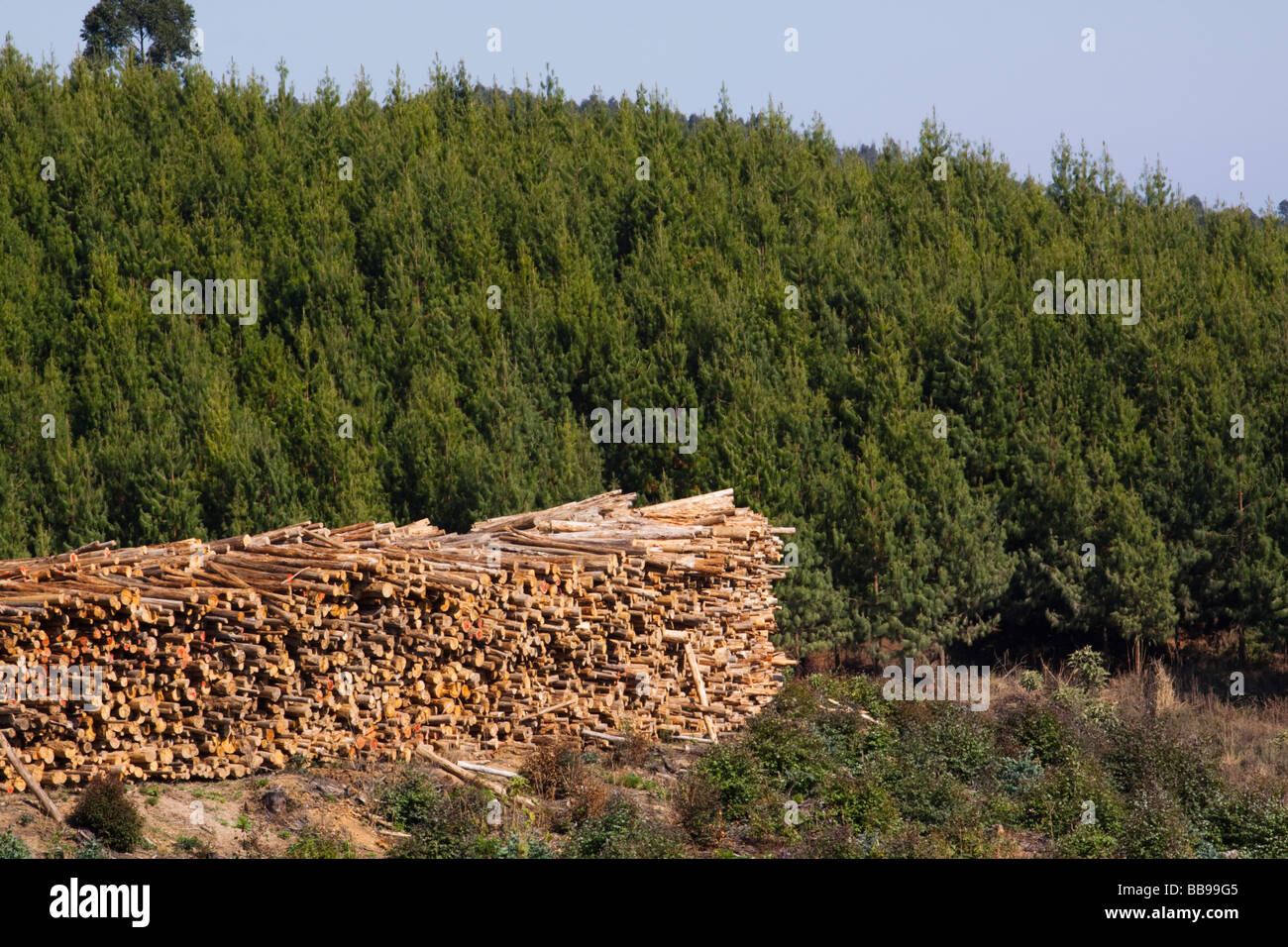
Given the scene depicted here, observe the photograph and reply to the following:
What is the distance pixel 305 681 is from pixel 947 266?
53.7 feet

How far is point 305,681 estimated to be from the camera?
1169cm

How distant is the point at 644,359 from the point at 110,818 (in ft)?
48.0

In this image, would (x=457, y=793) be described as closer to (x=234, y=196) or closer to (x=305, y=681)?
(x=305, y=681)

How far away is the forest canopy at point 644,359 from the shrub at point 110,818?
9.89m

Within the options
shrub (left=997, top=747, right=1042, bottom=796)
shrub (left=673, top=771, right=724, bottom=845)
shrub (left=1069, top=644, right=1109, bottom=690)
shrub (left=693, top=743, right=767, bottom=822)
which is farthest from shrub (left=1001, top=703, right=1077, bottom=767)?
shrub (left=1069, top=644, right=1109, bottom=690)

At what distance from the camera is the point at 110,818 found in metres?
9.62

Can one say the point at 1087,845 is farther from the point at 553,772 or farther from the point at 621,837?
the point at 553,772

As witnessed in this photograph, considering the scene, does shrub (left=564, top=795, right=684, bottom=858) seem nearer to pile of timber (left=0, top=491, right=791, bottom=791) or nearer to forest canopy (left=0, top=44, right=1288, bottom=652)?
pile of timber (left=0, top=491, right=791, bottom=791)

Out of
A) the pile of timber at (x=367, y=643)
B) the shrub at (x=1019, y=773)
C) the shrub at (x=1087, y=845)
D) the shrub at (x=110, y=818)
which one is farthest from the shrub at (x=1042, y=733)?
the shrub at (x=110, y=818)

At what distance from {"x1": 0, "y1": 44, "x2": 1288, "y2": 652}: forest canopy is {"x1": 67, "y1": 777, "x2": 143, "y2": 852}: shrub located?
989cm

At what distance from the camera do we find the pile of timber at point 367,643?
34.4 feet

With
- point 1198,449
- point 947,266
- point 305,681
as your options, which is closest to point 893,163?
point 947,266

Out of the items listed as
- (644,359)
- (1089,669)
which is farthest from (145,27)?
(1089,669)

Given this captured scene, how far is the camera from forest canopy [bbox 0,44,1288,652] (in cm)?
2033
